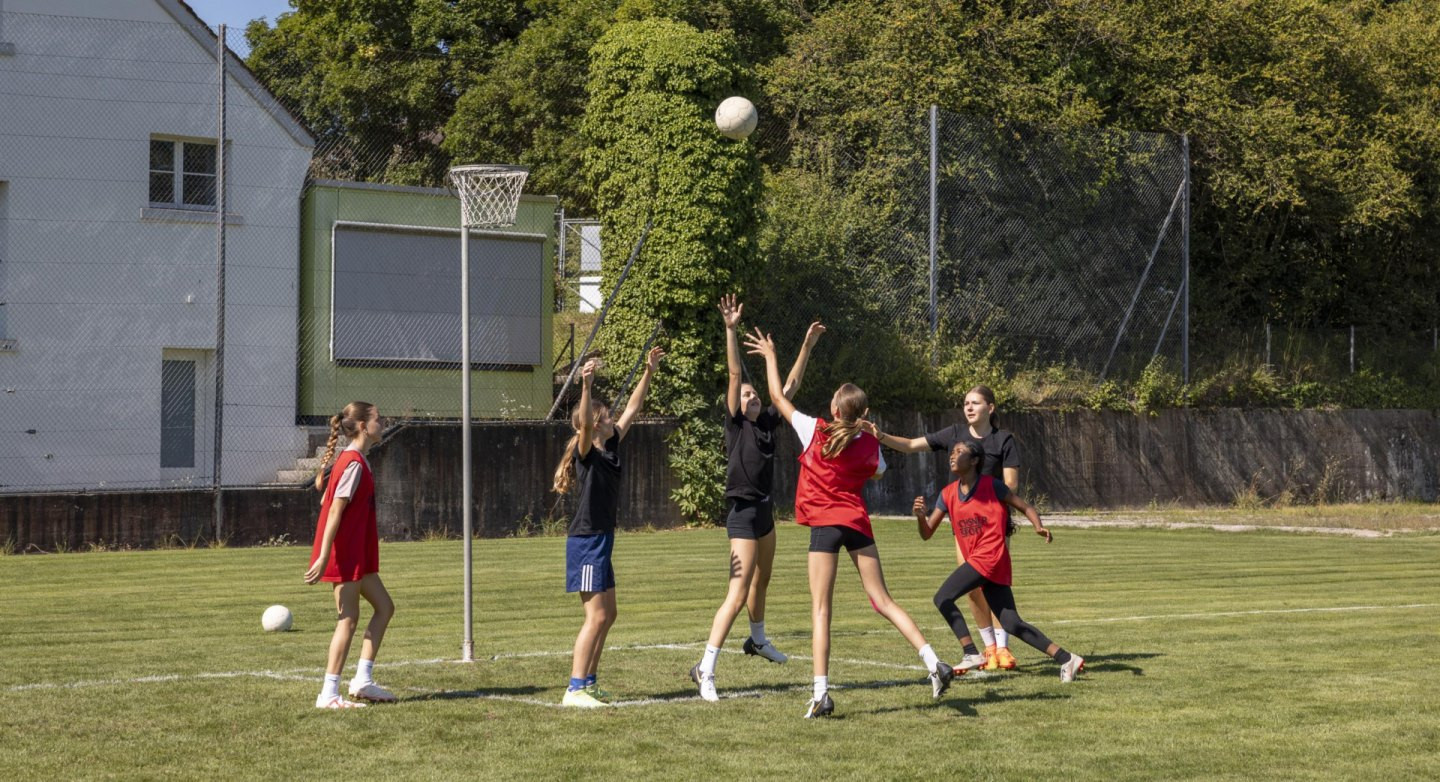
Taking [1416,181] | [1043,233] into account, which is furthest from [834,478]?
[1416,181]

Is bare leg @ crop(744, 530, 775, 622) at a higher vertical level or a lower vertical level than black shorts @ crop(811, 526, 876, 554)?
lower

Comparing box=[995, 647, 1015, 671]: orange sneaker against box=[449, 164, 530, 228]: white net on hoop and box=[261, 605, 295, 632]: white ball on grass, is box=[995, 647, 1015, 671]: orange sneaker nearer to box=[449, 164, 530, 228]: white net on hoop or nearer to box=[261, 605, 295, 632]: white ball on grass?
box=[449, 164, 530, 228]: white net on hoop

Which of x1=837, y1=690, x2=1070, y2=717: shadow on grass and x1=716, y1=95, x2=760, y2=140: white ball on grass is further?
x1=716, y1=95, x2=760, y2=140: white ball on grass

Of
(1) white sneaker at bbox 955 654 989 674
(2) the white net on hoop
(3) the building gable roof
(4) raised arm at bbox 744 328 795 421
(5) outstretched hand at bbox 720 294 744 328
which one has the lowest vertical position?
(1) white sneaker at bbox 955 654 989 674

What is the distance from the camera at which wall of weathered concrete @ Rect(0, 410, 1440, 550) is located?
23.2 m

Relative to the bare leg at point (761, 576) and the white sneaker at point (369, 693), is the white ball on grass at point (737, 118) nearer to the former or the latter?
the bare leg at point (761, 576)

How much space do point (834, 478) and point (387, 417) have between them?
59.3ft

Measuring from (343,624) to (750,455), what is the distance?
2889 mm

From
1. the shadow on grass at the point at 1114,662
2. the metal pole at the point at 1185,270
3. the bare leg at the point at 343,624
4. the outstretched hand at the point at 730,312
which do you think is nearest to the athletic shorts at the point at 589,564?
the bare leg at the point at 343,624

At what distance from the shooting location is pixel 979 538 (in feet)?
35.8

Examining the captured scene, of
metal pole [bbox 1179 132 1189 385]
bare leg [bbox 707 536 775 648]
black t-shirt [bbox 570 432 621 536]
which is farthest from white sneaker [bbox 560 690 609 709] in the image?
metal pole [bbox 1179 132 1189 385]

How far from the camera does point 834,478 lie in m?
9.62

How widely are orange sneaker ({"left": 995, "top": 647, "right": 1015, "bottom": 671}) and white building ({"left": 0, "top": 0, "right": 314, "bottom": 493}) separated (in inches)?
638

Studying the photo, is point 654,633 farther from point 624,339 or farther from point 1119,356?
point 1119,356
